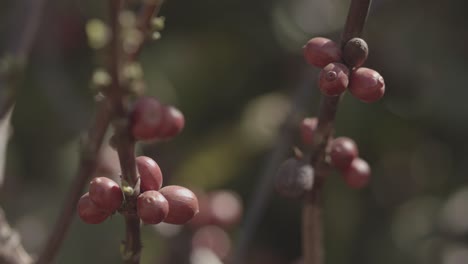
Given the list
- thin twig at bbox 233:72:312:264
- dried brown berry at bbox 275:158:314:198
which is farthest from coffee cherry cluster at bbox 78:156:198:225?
thin twig at bbox 233:72:312:264

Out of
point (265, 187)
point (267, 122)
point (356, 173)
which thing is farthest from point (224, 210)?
point (356, 173)

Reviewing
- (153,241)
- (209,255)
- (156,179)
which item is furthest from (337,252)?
(156,179)

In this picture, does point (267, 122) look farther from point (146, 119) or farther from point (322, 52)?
point (146, 119)

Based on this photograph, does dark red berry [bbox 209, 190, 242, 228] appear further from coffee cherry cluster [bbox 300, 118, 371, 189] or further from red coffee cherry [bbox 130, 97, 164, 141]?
red coffee cherry [bbox 130, 97, 164, 141]

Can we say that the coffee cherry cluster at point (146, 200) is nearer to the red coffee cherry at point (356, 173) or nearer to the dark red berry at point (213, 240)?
the red coffee cherry at point (356, 173)

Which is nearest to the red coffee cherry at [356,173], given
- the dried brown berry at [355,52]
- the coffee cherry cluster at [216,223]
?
the dried brown berry at [355,52]

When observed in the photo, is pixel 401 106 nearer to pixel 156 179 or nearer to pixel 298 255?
pixel 298 255

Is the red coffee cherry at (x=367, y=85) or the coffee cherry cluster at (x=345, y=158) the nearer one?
the red coffee cherry at (x=367, y=85)
